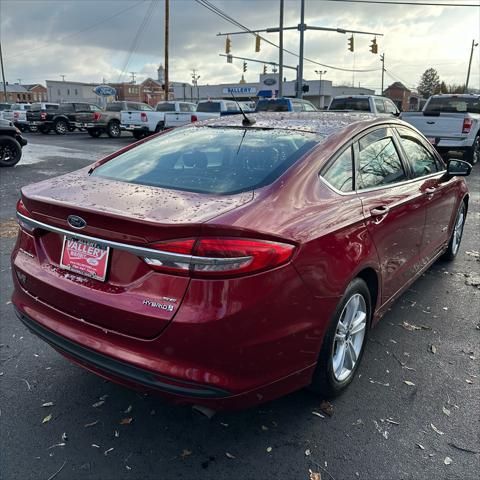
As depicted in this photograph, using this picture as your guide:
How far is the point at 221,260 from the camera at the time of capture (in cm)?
195

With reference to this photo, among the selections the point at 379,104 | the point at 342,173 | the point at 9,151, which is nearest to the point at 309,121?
the point at 342,173

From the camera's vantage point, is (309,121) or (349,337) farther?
(309,121)

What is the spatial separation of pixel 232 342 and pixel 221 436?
799 millimetres

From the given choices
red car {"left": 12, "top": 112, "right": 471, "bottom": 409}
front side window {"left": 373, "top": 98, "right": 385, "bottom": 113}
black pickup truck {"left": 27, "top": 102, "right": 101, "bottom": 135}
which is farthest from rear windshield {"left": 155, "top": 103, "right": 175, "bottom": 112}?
red car {"left": 12, "top": 112, "right": 471, "bottom": 409}

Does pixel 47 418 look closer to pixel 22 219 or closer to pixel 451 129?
pixel 22 219

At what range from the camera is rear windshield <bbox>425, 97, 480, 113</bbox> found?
1424 centimetres

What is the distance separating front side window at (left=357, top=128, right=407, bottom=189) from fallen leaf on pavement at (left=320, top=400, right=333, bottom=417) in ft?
→ 4.33

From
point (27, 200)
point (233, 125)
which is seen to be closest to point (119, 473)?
point (27, 200)

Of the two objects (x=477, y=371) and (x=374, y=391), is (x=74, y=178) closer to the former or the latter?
(x=374, y=391)

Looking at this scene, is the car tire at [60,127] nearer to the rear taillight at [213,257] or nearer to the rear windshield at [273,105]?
the rear windshield at [273,105]

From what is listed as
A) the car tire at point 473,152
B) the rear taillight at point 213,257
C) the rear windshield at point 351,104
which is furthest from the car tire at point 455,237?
the rear windshield at point 351,104

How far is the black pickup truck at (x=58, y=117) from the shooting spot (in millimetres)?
26188

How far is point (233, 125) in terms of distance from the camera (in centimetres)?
332

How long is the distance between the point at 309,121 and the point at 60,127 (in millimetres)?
26931
